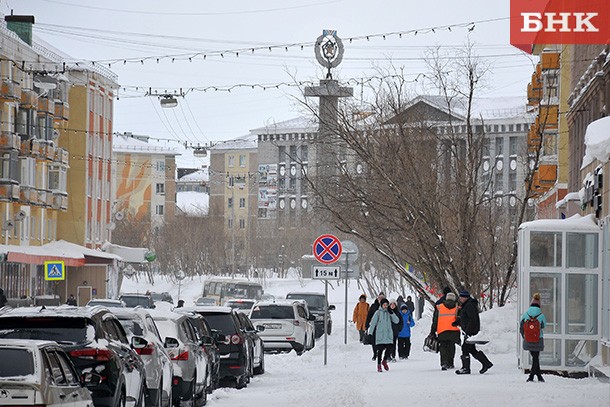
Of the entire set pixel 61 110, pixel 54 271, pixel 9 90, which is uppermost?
pixel 9 90

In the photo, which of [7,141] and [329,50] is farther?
[7,141]

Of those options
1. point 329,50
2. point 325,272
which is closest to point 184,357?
point 325,272

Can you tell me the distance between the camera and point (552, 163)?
57938 millimetres

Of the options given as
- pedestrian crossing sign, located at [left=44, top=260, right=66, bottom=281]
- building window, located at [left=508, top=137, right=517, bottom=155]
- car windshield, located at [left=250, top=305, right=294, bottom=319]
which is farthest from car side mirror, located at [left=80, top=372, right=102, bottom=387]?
building window, located at [left=508, top=137, right=517, bottom=155]

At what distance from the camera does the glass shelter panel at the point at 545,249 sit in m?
26.3

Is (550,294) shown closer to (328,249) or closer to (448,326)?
(448,326)

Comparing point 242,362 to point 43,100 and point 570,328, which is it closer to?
point 570,328

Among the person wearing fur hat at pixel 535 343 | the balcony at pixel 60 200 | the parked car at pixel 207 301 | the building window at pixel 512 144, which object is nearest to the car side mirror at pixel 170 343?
the person wearing fur hat at pixel 535 343

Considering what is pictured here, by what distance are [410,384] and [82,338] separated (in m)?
9.17

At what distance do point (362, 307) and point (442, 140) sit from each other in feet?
18.5

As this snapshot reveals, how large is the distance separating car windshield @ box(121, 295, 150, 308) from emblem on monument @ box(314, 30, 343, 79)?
11.1m

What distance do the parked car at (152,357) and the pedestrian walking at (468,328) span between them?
8.30 metres

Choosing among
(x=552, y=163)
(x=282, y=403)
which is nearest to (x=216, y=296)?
(x=552, y=163)

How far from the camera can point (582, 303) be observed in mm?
26438
